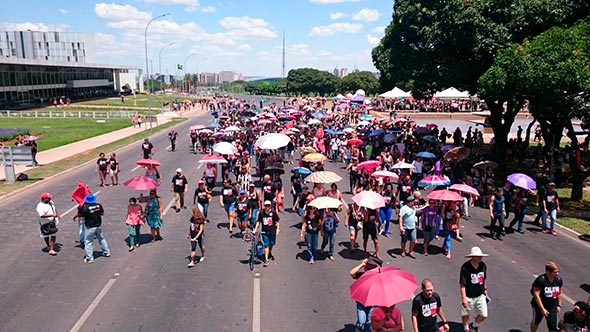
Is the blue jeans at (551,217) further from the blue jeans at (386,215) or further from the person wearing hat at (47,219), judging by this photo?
the person wearing hat at (47,219)

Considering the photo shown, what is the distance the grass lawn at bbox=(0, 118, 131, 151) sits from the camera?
37.4 meters

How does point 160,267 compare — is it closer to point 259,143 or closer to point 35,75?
point 259,143

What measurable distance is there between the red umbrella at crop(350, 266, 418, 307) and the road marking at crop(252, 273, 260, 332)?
8.36 feet

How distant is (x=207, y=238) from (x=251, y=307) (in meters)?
4.67

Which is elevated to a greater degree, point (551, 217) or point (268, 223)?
point (268, 223)

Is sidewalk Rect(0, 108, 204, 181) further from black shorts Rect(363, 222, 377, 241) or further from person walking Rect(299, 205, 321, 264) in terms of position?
black shorts Rect(363, 222, 377, 241)

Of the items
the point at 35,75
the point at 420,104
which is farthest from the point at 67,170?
the point at 35,75

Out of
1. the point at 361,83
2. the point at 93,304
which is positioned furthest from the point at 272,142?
the point at 361,83

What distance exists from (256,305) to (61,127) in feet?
145

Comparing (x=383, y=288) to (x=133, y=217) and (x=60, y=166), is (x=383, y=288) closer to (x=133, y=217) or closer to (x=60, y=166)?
(x=133, y=217)

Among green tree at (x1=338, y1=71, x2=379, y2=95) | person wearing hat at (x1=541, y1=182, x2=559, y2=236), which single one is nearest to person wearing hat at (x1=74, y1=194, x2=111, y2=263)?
person wearing hat at (x1=541, y1=182, x2=559, y2=236)

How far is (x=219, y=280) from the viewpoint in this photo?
411 inches

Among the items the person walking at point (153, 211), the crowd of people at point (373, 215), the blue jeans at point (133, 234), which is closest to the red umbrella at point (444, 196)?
the crowd of people at point (373, 215)

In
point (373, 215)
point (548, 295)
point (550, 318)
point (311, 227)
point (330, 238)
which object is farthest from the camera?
point (330, 238)
